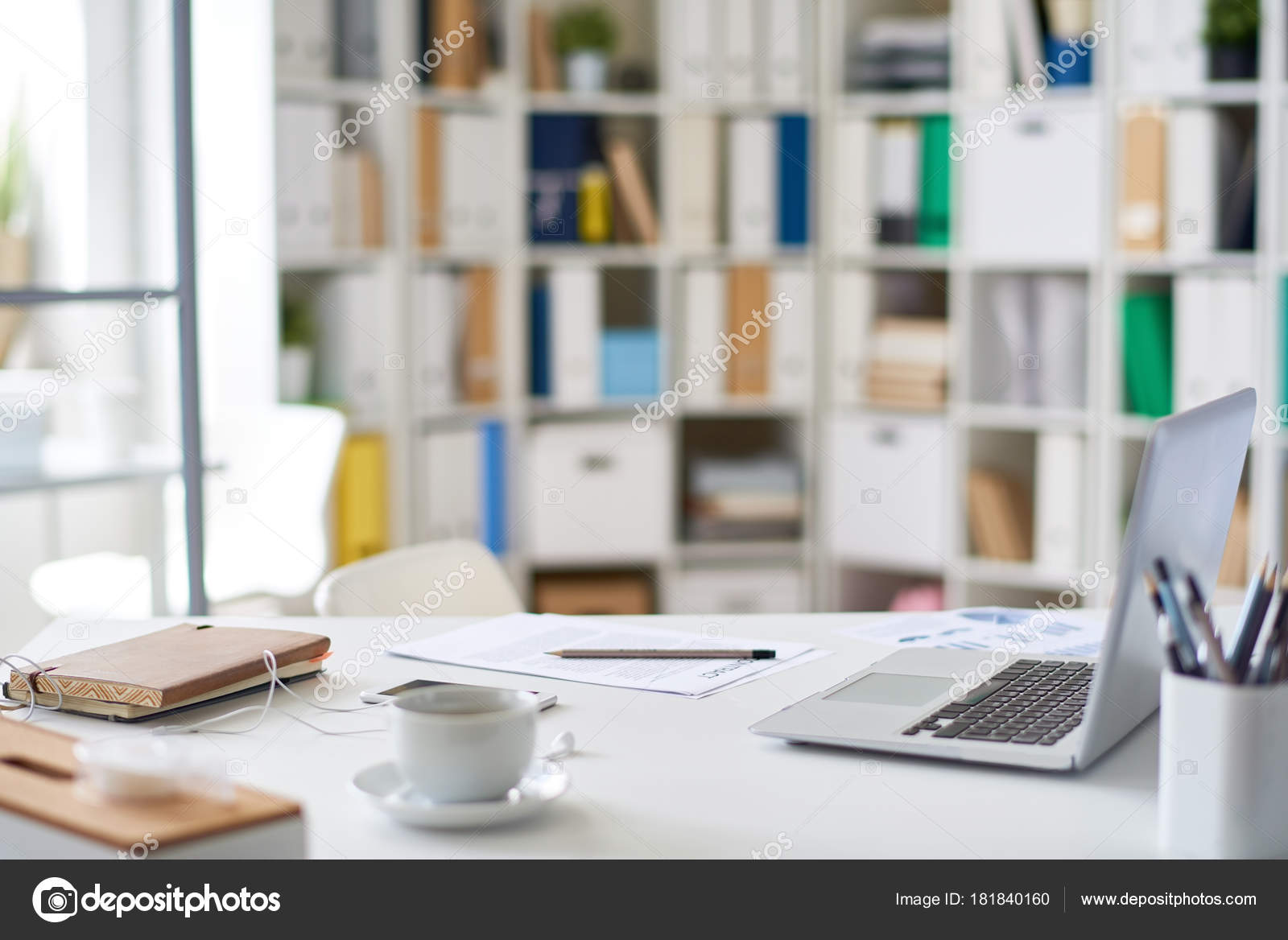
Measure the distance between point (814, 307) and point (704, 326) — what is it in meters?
0.28

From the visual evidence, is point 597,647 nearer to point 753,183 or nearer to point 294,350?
point 294,350

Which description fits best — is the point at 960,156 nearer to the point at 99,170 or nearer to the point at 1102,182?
the point at 1102,182

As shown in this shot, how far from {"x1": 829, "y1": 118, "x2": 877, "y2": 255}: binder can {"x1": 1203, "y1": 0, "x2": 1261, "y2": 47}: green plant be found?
2.66ft

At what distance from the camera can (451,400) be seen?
11.4 ft

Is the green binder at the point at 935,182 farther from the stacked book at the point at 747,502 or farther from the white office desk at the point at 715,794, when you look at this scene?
the white office desk at the point at 715,794

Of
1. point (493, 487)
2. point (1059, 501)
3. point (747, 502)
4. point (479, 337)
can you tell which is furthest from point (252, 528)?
point (1059, 501)

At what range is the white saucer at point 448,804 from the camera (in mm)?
969

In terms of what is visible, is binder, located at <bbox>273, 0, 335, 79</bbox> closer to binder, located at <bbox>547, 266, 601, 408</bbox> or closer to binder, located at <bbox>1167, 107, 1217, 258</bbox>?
binder, located at <bbox>547, 266, 601, 408</bbox>

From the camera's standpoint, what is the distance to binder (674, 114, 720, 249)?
11.6 ft

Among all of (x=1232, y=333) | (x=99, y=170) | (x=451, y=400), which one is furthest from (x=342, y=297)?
(x=1232, y=333)

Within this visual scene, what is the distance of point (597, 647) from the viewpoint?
1.52 m

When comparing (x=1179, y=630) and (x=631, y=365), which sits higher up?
(x=631, y=365)

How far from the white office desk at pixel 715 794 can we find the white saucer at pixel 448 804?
0.03 feet

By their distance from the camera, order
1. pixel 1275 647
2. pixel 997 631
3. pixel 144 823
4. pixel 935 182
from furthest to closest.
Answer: pixel 935 182
pixel 997 631
pixel 1275 647
pixel 144 823
